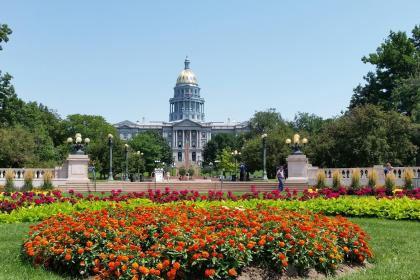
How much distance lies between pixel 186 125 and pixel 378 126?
430 feet

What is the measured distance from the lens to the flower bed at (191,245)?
23.0 ft

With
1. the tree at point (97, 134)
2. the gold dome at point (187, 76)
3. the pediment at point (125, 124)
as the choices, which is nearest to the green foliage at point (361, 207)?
the tree at point (97, 134)

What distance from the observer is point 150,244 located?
8000mm

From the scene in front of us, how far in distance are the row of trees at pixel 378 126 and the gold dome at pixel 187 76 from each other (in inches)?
4956

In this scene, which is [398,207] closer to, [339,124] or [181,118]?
[339,124]

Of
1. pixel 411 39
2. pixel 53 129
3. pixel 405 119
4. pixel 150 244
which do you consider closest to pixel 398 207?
pixel 150 244

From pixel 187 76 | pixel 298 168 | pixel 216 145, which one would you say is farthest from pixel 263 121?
pixel 187 76

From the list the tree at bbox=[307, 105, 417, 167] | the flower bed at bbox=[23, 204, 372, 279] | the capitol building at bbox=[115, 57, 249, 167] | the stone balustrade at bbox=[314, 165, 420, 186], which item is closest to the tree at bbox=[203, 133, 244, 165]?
the capitol building at bbox=[115, 57, 249, 167]

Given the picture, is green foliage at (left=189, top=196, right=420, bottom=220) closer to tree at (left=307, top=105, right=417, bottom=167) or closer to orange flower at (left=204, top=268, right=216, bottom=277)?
orange flower at (left=204, top=268, right=216, bottom=277)

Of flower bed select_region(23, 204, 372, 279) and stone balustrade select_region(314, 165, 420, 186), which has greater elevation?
stone balustrade select_region(314, 165, 420, 186)

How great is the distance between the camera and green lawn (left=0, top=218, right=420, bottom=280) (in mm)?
7539

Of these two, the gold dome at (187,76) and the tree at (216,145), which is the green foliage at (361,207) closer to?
the tree at (216,145)

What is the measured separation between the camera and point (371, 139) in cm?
4097

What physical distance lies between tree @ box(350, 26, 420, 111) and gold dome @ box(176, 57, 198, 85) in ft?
437
